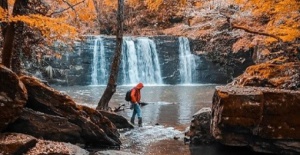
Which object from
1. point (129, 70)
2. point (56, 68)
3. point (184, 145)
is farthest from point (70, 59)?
point (184, 145)

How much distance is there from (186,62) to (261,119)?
23.7 meters

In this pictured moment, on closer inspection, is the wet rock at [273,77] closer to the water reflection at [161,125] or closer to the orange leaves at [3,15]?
the water reflection at [161,125]

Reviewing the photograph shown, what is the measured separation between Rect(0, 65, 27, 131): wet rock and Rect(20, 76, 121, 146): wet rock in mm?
871

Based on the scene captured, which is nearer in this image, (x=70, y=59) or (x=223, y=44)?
(x=223, y=44)

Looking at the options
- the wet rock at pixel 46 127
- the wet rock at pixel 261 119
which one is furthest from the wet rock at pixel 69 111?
the wet rock at pixel 261 119

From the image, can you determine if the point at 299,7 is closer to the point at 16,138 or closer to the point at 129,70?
the point at 16,138

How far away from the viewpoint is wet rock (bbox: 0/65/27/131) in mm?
6727

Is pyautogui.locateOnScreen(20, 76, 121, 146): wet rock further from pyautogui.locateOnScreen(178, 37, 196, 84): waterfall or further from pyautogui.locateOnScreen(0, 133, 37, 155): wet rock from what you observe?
pyautogui.locateOnScreen(178, 37, 196, 84): waterfall

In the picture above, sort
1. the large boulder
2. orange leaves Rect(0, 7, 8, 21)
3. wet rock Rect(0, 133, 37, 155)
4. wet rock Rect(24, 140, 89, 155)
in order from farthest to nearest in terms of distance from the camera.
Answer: the large boulder → orange leaves Rect(0, 7, 8, 21) → wet rock Rect(24, 140, 89, 155) → wet rock Rect(0, 133, 37, 155)

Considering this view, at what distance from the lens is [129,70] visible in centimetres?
2953

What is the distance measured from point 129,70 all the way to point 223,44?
27.0 feet

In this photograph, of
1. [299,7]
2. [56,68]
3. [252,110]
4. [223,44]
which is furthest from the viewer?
[56,68]

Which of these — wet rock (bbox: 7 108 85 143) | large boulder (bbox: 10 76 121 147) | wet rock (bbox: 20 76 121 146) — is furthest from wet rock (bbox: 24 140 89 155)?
wet rock (bbox: 20 76 121 146)

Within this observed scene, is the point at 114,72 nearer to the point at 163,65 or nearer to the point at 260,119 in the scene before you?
the point at 260,119
